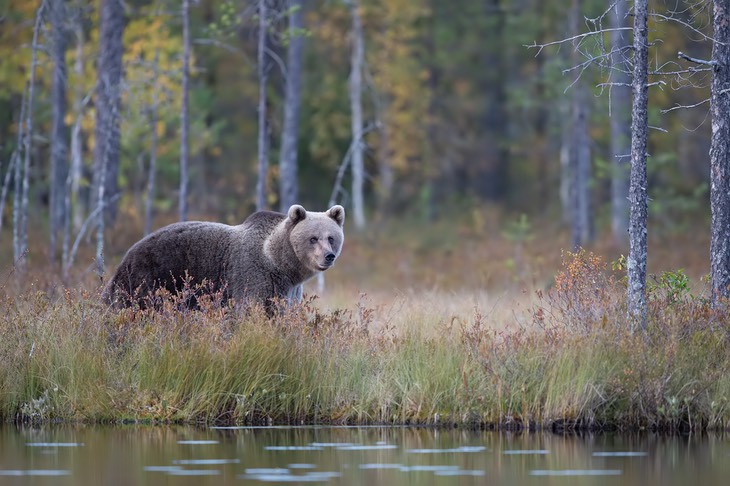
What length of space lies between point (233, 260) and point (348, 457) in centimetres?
431

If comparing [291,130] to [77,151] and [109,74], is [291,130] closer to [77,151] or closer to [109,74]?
[109,74]

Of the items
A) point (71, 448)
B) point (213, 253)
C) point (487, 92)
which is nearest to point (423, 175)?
point (487, 92)

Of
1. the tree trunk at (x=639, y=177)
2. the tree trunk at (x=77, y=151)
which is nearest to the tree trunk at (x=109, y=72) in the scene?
the tree trunk at (x=77, y=151)

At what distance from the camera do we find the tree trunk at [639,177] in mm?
11422

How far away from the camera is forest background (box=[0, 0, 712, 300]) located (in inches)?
1113

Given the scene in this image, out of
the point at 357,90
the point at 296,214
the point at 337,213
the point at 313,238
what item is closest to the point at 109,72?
the point at 337,213

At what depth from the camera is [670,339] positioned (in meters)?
10.8

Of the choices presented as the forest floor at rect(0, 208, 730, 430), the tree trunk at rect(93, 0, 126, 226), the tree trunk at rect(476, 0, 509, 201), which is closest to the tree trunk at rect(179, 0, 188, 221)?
the tree trunk at rect(93, 0, 126, 226)

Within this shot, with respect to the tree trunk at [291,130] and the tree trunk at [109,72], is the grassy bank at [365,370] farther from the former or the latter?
the tree trunk at [109,72]

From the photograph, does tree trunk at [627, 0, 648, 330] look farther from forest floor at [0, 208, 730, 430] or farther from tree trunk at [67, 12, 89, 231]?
tree trunk at [67, 12, 89, 231]

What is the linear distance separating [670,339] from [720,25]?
3.63 metres

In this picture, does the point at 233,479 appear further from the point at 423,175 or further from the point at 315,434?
the point at 423,175

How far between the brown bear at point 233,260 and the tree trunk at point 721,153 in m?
4.12

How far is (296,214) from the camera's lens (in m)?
13.0
